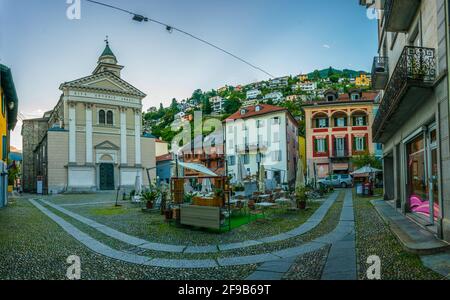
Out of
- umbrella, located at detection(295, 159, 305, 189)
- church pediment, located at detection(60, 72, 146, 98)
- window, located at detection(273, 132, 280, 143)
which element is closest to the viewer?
umbrella, located at detection(295, 159, 305, 189)

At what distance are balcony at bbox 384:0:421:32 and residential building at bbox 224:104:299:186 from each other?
27978 mm

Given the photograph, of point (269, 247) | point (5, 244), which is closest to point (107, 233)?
point (5, 244)

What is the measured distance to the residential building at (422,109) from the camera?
22.7 ft

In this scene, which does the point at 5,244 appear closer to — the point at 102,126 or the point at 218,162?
the point at 102,126

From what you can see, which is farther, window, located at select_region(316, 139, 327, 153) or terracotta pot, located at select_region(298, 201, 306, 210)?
window, located at select_region(316, 139, 327, 153)

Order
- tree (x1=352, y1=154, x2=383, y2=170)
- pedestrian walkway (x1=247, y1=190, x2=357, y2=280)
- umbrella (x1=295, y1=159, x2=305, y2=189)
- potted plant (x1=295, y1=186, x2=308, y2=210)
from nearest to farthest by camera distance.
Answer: pedestrian walkway (x1=247, y1=190, x2=357, y2=280)
potted plant (x1=295, y1=186, x2=308, y2=210)
umbrella (x1=295, y1=159, x2=305, y2=189)
tree (x1=352, y1=154, x2=383, y2=170)

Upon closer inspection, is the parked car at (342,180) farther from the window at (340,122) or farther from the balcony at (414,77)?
the balcony at (414,77)

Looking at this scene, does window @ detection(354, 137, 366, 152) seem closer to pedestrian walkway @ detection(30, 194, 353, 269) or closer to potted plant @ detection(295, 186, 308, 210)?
potted plant @ detection(295, 186, 308, 210)

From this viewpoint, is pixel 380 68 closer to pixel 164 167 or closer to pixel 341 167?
pixel 341 167

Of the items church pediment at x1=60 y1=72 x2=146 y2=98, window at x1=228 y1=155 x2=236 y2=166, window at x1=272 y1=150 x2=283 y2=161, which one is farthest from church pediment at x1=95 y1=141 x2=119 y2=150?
window at x1=272 y1=150 x2=283 y2=161

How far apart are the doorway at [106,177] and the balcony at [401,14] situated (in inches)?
1292

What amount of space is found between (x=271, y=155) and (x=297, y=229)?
101ft

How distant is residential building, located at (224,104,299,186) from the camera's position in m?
39.5

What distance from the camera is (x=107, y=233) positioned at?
9.23 metres
